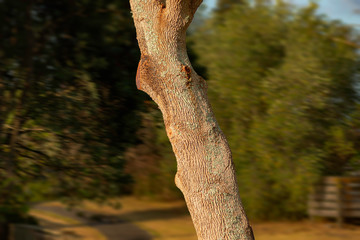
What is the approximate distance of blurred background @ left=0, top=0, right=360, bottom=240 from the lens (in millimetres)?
5965

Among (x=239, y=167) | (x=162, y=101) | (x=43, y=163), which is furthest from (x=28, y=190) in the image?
(x=239, y=167)

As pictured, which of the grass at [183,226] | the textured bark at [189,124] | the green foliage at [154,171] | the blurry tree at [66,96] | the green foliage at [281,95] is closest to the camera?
the textured bark at [189,124]

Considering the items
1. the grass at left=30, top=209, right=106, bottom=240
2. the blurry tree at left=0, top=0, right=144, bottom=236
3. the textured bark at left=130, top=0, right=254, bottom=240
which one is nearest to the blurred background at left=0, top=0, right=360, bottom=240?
the blurry tree at left=0, top=0, right=144, bottom=236

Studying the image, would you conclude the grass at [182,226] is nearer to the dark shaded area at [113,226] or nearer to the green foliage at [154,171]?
the dark shaded area at [113,226]

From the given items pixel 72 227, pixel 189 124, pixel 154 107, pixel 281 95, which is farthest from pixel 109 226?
pixel 189 124

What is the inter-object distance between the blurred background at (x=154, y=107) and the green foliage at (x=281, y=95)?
0.03 metres

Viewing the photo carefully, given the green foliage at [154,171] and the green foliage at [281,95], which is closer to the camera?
the green foliage at [281,95]

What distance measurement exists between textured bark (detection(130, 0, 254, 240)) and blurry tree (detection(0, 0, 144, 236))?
2.10 meters

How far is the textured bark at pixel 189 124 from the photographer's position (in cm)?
372

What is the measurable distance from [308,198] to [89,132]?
22.4ft

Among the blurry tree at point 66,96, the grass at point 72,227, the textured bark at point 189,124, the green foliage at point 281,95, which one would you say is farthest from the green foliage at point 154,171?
the textured bark at point 189,124

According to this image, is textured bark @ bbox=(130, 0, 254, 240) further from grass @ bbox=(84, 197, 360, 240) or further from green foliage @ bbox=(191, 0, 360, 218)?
grass @ bbox=(84, 197, 360, 240)

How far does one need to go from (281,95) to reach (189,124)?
19.1ft

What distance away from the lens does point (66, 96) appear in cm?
581
